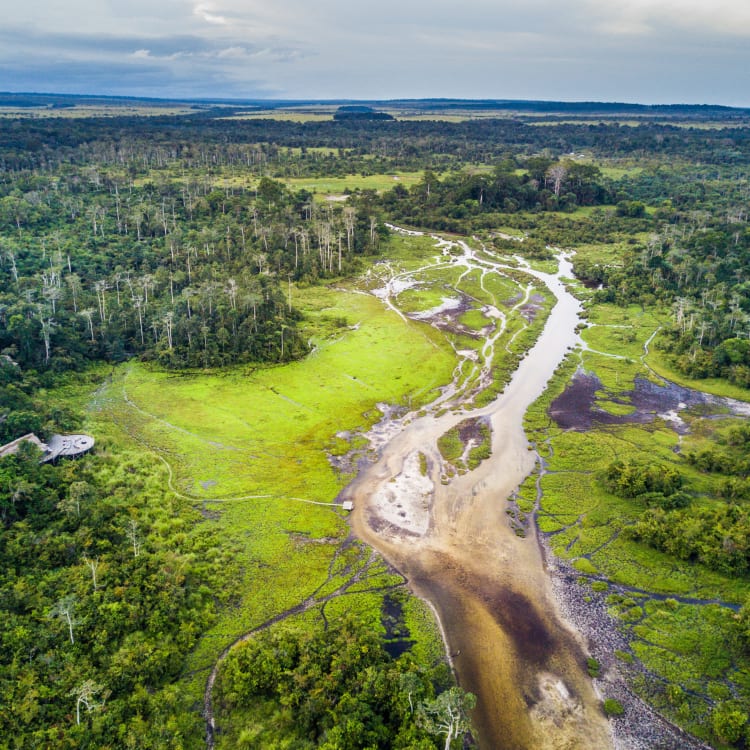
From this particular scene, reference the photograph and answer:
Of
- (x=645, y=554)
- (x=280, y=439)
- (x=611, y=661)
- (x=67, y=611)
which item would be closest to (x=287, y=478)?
(x=280, y=439)

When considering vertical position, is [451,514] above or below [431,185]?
below

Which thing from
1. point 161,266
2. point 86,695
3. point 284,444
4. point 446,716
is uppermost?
point 161,266

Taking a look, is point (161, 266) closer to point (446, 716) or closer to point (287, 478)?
point (287, 478)

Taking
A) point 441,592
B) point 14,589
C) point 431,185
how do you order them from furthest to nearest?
point 431,185, point 441,592, point 14,589

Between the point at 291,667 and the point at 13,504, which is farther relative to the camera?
the point at 13,504

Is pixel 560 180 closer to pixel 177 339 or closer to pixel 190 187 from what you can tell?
pixel 190 187

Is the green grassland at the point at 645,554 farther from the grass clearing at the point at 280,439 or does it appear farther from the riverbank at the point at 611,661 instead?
the grass clearing at the point at 280,439

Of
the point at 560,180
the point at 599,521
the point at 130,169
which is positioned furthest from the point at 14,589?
the point at 560,180

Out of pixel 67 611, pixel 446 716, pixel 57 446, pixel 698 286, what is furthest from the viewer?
pixel 698 286
